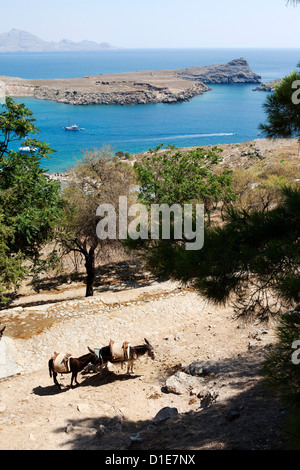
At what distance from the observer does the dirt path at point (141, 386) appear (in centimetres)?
686

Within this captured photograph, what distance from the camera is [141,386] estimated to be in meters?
9.45

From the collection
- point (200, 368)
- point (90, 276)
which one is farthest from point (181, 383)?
point (90, 276)

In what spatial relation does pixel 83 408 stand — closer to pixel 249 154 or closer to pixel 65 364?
pixel 65 364

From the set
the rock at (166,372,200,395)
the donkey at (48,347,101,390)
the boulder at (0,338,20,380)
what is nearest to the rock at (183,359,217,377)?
the rock at (166,372,200,395)

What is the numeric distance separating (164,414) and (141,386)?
73.0 inches

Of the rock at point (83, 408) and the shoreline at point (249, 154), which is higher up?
the shoreline at point (249, 154)

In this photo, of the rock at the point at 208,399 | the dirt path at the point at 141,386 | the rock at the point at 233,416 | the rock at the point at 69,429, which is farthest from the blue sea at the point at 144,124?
the rock at the point at 233,416

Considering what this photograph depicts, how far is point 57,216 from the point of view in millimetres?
13430

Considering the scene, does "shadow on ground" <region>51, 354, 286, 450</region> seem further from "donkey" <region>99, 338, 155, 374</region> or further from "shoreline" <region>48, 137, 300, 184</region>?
"shoreline" <region>48, 137, 300, 184</region>

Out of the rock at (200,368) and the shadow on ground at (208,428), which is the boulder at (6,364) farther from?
the rock at (200,368)

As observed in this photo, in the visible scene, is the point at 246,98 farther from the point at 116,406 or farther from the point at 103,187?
the point at 116,406

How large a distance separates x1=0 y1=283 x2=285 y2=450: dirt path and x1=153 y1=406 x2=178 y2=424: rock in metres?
0.07

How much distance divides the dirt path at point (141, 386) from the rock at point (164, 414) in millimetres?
70
